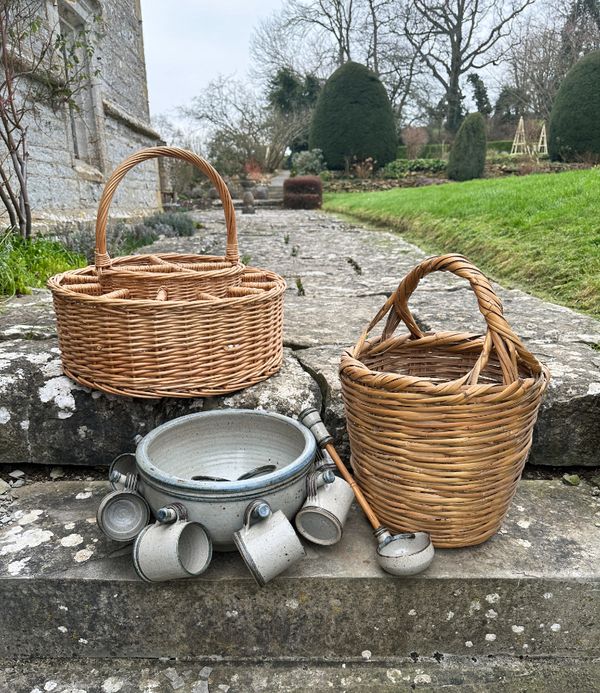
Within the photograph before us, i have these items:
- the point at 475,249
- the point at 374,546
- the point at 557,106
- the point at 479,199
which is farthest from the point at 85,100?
the point at 557,106

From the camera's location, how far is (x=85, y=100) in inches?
250

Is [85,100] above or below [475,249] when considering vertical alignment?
above

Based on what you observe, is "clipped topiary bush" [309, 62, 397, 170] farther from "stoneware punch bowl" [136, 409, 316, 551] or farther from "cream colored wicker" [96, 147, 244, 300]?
"stoneware punch bowl" [136, 409, 316, 551]

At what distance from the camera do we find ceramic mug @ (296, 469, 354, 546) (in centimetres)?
111

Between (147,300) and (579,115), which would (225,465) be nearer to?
(147,300)

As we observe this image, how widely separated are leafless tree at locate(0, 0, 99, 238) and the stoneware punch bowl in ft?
9.22

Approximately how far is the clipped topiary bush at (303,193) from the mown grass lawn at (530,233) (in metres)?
6.95

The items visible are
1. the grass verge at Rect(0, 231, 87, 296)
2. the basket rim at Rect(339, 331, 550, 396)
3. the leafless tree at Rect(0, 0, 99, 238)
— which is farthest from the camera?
the leafless tree at Rect(0, 0, 99, 238)

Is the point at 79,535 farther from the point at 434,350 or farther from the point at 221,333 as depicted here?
the point at 434,350

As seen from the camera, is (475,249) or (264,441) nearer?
(264,441)

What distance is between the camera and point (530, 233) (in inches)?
140

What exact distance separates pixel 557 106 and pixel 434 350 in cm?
1452

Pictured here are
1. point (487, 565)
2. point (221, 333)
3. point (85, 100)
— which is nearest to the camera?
point (487, 565)

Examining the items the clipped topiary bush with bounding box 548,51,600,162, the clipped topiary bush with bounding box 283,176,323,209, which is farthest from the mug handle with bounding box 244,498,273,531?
the clipped topiary bush with bounding box 548,51,600,162
